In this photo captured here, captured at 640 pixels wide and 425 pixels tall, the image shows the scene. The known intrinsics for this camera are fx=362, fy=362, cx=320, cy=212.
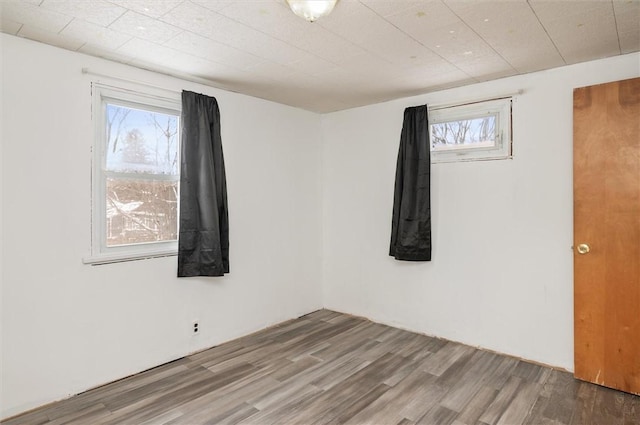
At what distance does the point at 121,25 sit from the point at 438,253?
3100 mm

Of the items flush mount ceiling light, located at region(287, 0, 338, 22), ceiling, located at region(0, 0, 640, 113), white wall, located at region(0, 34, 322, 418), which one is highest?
ceiling, located at region(0, 0, 640, 113)

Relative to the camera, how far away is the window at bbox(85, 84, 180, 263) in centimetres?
267

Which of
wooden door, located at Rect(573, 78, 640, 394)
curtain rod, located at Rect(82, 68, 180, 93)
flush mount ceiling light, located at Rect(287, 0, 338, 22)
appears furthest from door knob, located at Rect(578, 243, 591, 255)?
curtain rod, located at Rect(82, 68, 180, 93)

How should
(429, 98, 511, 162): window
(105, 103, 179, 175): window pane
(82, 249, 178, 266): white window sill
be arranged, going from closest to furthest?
1. (82, 249, 178, 266): white window sill
2. (105, 103, 179, 175): window pane
3. (429, 98, 511, 162): window

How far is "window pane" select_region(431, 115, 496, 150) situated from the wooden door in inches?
26.0

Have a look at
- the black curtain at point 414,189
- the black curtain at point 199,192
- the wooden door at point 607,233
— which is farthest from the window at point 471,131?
the black curtain at point 199,192

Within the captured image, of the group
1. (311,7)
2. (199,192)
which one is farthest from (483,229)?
(199,192)

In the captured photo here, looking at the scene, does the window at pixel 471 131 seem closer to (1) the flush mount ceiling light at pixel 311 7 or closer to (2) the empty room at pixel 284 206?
(2) the empty room at pixel 284 206

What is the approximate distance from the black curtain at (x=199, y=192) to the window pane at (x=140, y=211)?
0.62ft

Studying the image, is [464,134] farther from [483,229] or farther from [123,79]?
[123,79]

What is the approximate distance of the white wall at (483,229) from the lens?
2875mm

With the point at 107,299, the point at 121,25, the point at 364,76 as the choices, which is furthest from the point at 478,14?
the point at 107,299

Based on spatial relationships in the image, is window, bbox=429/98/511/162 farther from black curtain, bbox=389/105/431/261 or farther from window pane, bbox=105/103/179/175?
window pane, bbox=105/103/179/175

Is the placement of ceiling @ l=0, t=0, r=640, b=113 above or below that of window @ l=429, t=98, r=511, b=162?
above
